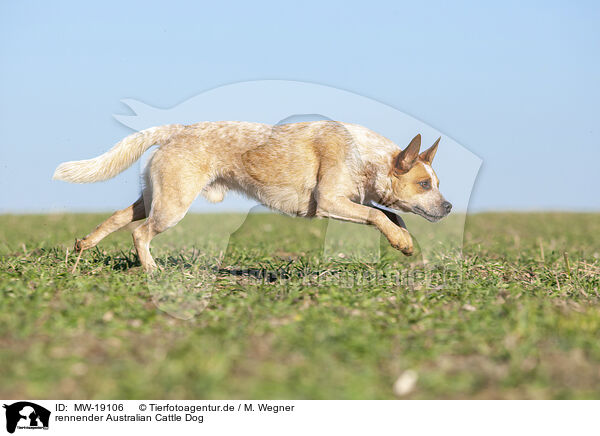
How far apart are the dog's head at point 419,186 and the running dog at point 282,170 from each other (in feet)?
0.03

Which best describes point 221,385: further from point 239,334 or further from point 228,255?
point 228,255

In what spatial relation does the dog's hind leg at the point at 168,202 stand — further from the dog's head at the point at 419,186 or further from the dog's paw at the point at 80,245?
the dog's head at the point at 419,186

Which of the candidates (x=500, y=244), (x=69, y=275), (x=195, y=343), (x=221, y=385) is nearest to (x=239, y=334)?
(x=195, y=343)

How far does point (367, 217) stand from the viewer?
5707mm

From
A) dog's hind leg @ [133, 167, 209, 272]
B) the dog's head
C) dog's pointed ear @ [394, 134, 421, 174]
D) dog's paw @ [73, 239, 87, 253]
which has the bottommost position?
dog's paw @ [73, 239, 87, 253]

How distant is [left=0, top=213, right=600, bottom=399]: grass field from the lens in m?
3.05

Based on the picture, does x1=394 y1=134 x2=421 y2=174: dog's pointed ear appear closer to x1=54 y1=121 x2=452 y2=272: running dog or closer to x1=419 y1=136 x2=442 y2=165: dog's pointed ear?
x1=54 y1=121 x2=452 y2=272: running dog

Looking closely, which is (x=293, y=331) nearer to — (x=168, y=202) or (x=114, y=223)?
(x=168, y=202)

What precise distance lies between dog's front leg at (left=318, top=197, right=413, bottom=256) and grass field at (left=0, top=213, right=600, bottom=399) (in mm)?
489

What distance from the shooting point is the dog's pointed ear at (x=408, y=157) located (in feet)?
18.4
